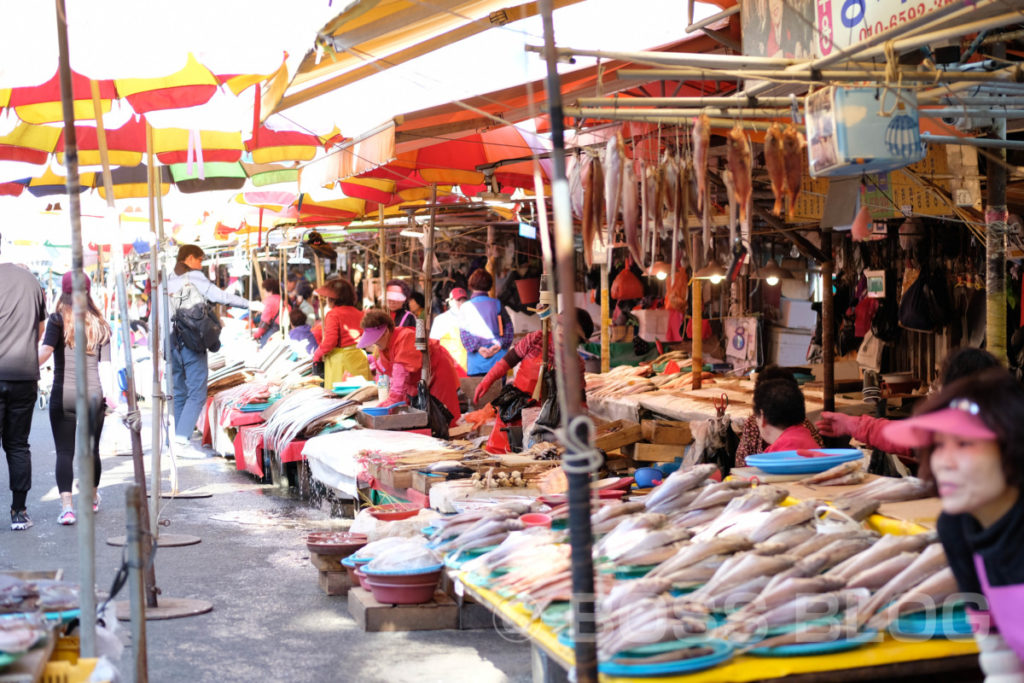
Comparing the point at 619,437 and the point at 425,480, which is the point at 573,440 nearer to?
the point at 425,480

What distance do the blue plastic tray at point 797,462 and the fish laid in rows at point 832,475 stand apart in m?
0.06

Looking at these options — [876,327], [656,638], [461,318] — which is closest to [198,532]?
[461,318]

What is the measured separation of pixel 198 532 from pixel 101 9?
14.1 feet

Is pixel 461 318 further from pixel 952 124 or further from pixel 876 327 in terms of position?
pixel 952 124

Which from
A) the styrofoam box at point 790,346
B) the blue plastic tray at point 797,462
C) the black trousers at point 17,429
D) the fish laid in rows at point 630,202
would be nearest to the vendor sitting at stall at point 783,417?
the blue plastic tray at point 797,462

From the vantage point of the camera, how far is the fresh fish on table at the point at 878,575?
3.58 meters

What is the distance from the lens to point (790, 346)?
13.3 metres

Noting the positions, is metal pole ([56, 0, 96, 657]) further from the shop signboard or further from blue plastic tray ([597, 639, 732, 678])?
the shop signboard

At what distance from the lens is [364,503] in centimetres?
839

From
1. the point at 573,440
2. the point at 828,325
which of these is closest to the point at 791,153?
the point at 573,440

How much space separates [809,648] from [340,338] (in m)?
8.83

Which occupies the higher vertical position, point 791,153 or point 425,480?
point 791,153

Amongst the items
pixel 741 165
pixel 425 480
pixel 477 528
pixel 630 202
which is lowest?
pixel 425 480

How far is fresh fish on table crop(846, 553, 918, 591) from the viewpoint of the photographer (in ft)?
11.7
